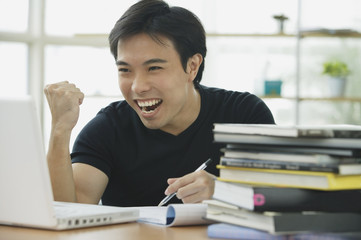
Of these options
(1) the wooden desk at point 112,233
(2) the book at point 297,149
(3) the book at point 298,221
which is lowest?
(1) the wooden desk at point 112,233

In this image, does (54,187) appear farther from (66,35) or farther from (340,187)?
(66,35)

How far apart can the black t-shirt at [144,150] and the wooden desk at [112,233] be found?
2.53 feet

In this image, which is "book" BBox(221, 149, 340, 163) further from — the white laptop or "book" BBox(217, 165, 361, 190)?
the white laptop

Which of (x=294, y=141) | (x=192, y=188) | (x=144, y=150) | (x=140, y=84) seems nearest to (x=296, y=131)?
(x=294, y=141)

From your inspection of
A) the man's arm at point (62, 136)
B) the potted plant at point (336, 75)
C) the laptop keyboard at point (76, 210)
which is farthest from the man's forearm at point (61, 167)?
the potted plant at point (336, 75)

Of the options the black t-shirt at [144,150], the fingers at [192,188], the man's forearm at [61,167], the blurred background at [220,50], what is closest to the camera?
the fingers at [192,188]

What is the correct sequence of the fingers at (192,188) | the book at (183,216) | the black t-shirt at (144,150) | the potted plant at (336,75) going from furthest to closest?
the potted plant at (336,75)
the black t-shirt at (144,150)
the fingers at (192,188)
the book at (183,216)

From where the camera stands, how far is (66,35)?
460 cm

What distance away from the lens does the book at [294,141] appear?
1.11 meters

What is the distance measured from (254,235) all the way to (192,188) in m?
0.42

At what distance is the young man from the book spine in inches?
33.7

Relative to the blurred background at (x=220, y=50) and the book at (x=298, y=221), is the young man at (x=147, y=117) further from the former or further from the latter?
the blurred background at (x=220, y=50)

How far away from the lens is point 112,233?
3.95ft

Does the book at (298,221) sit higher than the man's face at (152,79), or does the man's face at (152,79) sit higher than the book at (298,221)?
the man's face at (152,79)
